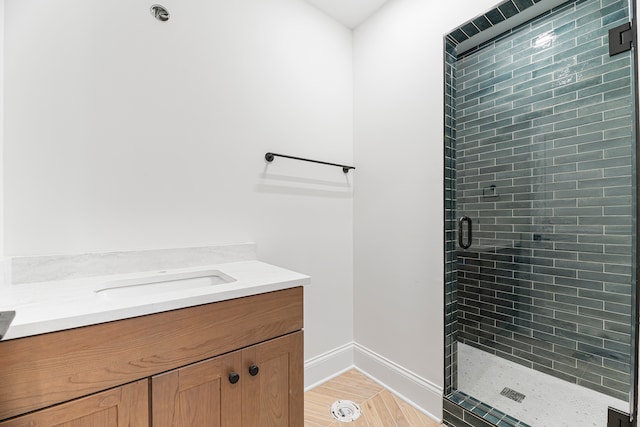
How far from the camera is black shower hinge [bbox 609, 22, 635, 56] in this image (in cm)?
105

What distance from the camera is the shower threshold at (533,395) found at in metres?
1.46

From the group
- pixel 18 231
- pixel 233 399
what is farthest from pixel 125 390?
pixel 18 231

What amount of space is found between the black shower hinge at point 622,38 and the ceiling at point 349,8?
3.86 ft

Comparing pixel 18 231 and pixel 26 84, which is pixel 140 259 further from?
pixel 26 84

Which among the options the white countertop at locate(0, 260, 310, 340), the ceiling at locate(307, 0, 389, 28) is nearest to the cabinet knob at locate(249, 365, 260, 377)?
the white countertop at locate(0, 260, 310, 340)

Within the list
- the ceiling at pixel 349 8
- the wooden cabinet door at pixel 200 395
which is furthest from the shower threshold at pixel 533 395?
the ceiling at pixel 349 8

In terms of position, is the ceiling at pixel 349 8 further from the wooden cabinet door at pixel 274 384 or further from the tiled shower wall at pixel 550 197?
the wooden cabinet door at pixel 274 384

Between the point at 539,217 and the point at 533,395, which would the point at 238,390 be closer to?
the point at 533,395

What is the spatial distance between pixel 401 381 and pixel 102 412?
4.87 feet

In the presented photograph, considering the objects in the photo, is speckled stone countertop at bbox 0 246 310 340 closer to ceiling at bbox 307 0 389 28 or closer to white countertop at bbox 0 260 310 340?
white countertop at bbox 0 260 310 340

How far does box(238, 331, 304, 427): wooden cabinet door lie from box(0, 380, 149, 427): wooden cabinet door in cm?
29

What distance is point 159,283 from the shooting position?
3.81ft

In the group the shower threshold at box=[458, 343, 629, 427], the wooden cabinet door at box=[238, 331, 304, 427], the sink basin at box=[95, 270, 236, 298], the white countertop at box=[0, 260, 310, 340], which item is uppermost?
the white countertop at box=[0, 260, 310, 340]

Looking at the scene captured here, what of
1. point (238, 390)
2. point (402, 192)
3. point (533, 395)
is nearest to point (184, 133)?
point (238, 390)
